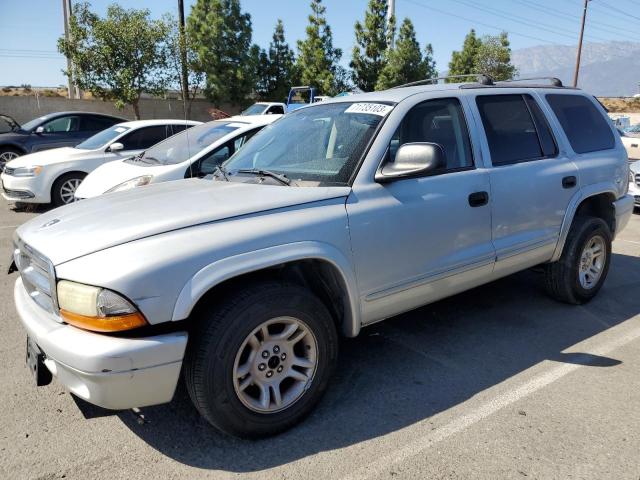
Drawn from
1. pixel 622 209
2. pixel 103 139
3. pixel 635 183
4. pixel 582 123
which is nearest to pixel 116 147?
pixel 103 139

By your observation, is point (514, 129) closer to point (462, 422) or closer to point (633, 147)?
point (462, 422)

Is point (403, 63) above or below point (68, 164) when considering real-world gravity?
above

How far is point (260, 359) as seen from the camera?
273 centimetres

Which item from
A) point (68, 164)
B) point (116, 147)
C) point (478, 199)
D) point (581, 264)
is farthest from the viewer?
point (68, 164)

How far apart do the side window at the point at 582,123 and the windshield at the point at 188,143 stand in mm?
3839

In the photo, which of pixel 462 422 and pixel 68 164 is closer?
pixel 462 422

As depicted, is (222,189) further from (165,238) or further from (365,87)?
(365,87)

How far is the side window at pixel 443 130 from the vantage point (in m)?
3.54

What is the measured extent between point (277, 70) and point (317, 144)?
81.7 ft

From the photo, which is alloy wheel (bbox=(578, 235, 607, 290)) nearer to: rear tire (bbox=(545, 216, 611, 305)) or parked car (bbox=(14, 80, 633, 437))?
rear tire (bbox=(545, 216, 611, 305))

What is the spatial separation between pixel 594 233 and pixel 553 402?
2.07 m

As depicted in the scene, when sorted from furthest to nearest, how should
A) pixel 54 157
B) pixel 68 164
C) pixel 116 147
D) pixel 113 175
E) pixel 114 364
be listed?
1. pixel 54 157
2. pixel 68 164
3. pixel 116 147
4. pixel 113 175
5. pixel 114 364

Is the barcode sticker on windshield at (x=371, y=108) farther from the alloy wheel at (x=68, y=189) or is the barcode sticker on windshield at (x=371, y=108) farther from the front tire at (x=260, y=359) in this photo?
the alloy wheel at (x=68, y=189)

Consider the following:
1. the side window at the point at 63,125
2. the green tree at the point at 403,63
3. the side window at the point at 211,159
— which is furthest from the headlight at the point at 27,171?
the green tree at the point at 403,63
